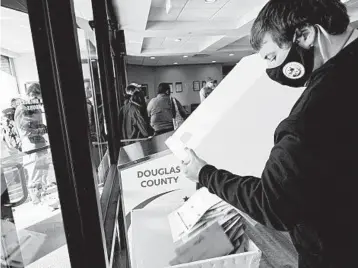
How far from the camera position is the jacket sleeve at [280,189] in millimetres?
587

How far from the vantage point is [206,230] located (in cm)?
89

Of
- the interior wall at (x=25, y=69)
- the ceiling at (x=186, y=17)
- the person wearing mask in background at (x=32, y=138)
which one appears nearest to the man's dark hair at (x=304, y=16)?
the interior wall at (x=25, y=69)

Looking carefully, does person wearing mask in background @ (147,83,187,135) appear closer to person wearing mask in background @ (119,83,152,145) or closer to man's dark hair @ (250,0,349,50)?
person wearing mask in background @ (119,83,152,145)

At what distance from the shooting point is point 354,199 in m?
0.64

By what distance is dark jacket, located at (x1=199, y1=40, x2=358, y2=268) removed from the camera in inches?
23.3

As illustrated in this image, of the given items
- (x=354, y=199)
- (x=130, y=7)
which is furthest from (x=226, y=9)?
(x=354, y=199)

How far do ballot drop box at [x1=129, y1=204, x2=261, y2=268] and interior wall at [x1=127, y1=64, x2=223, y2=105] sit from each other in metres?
13.1

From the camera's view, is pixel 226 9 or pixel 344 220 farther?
pixel 226 9

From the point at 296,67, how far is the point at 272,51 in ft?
0.26

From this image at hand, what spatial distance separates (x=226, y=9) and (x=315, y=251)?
5273mm

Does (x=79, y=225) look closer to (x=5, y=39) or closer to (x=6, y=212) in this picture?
(x=6, y=212)

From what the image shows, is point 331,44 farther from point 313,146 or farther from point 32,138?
point 32,138

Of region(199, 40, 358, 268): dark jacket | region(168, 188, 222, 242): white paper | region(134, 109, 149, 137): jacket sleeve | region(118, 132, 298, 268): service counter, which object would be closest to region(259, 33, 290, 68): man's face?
region(199, 40, 358, 268): dark jacket

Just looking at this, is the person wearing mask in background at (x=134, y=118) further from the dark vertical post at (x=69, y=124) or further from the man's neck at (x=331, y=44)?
the man's neck at (x=331, y=44)
